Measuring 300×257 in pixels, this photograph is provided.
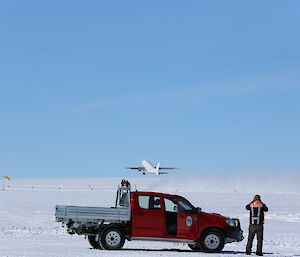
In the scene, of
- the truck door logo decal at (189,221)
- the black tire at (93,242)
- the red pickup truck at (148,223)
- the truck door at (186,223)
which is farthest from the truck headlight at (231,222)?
the black tire at (93,242)

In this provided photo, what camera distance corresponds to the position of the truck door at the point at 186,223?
20.5m

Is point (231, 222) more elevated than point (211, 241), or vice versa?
point (231, 222)

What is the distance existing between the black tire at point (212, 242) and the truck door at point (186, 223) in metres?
0.34

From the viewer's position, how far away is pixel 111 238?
20.2 metres

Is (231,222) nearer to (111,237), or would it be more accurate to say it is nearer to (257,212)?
(257,212)

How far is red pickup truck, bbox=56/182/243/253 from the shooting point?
20172mm

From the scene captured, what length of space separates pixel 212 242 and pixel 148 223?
80.5 inches

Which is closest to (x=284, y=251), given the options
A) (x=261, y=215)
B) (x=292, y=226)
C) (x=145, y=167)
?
(x=261, y=215)

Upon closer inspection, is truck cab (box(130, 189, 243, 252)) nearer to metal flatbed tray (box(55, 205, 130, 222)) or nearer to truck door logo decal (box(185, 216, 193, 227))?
truck door logo decal (box(185, 216, 193, 227))

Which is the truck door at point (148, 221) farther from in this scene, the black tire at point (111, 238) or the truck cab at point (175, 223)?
the black tire at point (111, 238)

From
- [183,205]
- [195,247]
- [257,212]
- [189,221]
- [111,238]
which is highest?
[183,205]

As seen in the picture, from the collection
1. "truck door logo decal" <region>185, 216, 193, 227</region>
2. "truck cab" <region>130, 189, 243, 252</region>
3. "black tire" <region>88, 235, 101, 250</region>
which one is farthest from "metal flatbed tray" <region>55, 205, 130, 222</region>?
"truck door logo decal" <region>185, 216, 193, 227</region>

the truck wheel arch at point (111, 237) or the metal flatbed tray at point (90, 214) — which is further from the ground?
the metal flatbed tray at point (90, 214)

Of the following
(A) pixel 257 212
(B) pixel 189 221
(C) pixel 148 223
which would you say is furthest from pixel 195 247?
(A) pixel 257 212
